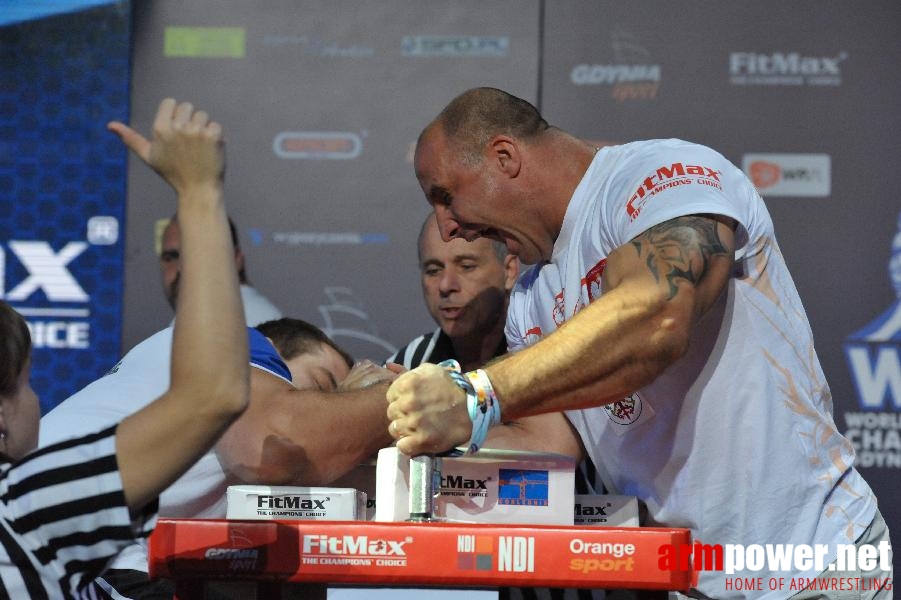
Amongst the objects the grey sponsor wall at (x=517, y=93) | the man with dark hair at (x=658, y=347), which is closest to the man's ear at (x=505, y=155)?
the man with dark hair at (x=658, y=347)

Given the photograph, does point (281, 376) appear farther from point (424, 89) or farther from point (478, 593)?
point (424, 89)

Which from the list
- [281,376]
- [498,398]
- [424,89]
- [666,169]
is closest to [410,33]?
[424,89]

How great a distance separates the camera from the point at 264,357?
2420 mm

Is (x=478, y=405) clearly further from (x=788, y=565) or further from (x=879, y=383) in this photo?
(x=879, y=383)

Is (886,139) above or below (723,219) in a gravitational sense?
above

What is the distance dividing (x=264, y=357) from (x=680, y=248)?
0.97 metres

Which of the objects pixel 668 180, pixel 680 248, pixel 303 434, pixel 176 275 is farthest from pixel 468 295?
pixel 680 248

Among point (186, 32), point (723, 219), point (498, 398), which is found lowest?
point (498, 398)

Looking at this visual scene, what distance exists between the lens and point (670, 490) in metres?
2.10

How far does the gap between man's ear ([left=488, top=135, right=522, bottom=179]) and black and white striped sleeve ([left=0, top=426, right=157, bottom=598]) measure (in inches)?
42.6

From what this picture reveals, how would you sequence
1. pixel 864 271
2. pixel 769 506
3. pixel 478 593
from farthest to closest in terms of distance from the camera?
pixel 864 271
pixel 769 506
pixel 478 593

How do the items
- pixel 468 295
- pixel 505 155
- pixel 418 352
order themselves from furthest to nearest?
pixel 418 352 → pixel 468 295 → pixel 505 155

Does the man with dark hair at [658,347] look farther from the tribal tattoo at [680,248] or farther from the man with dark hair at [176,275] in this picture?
the man with dark hair at [176,275]

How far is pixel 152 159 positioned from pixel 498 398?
59 centimetres
